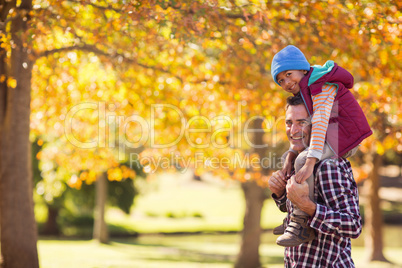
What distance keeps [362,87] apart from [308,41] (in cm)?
149

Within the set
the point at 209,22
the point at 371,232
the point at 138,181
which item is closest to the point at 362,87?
the point at 209,22

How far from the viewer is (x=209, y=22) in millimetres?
6320

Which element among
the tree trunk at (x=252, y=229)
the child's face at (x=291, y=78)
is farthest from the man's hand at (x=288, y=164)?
the tree trunk at (x=252, y=229)

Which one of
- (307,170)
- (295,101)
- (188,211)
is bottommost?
(188,211)

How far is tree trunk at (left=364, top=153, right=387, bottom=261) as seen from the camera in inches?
597

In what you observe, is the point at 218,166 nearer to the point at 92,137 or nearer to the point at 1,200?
the point at 92,137

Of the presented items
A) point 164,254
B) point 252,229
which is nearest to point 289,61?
point 252,229

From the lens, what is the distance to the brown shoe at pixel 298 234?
2.73 meters

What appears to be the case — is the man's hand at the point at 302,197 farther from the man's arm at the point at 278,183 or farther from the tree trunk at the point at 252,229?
the tree trunk at the point at 252,229

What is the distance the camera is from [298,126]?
2.89 metres

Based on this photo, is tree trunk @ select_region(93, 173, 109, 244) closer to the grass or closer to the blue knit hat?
the grass

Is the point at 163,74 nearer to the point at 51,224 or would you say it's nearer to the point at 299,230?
the point at 299,230

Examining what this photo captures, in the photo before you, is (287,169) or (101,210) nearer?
(287,169)

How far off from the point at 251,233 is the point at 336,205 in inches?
440
